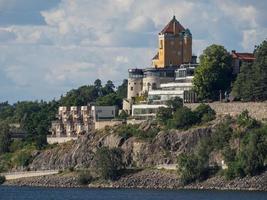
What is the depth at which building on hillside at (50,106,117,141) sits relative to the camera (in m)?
169

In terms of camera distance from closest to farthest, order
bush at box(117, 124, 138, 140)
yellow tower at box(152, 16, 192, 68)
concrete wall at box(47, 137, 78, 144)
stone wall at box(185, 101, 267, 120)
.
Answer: stone wall at box(185, 101, 267, 120)
bush at box(117, 124, 138, 140)
concrete wall at box(47, 137, 78, 144)
yellow tower at box(152, 16, 192, 68)

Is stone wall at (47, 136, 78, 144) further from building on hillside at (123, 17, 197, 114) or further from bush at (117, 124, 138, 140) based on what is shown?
bush at (117, 124, 138, 140)

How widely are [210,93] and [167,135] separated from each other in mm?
10593

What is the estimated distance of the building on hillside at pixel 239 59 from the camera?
15862 cm

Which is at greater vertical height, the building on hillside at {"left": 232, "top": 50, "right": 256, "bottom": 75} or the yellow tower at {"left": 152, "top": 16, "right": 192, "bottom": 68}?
the yellow tower at {"left": 152, "top": 16, "right": 192, "bottom": 68}

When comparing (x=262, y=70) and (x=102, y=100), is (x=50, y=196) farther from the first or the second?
(x=102, y=100)

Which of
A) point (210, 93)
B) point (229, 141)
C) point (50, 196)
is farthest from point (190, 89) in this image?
point (50, 196)

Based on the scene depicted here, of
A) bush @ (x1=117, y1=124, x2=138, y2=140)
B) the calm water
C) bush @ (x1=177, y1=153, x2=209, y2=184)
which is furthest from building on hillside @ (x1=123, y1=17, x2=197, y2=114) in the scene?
bush @ (x1=177, y1=153, x2=209, y2=184)

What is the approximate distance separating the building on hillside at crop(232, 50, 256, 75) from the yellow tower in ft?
25.3

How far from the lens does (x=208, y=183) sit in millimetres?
134875

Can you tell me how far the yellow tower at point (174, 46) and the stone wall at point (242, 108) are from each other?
61.2ft

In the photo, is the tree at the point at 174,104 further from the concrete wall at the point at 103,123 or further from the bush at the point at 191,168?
the bush at the point at 191,168

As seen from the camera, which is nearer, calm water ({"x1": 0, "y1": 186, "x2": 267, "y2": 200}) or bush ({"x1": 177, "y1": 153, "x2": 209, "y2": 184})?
calm water ({"x1": 0, "y1": 186, "x2": 267, "y2": 200})

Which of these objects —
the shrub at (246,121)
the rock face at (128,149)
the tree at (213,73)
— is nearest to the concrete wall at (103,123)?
the rock face at (128,149)
